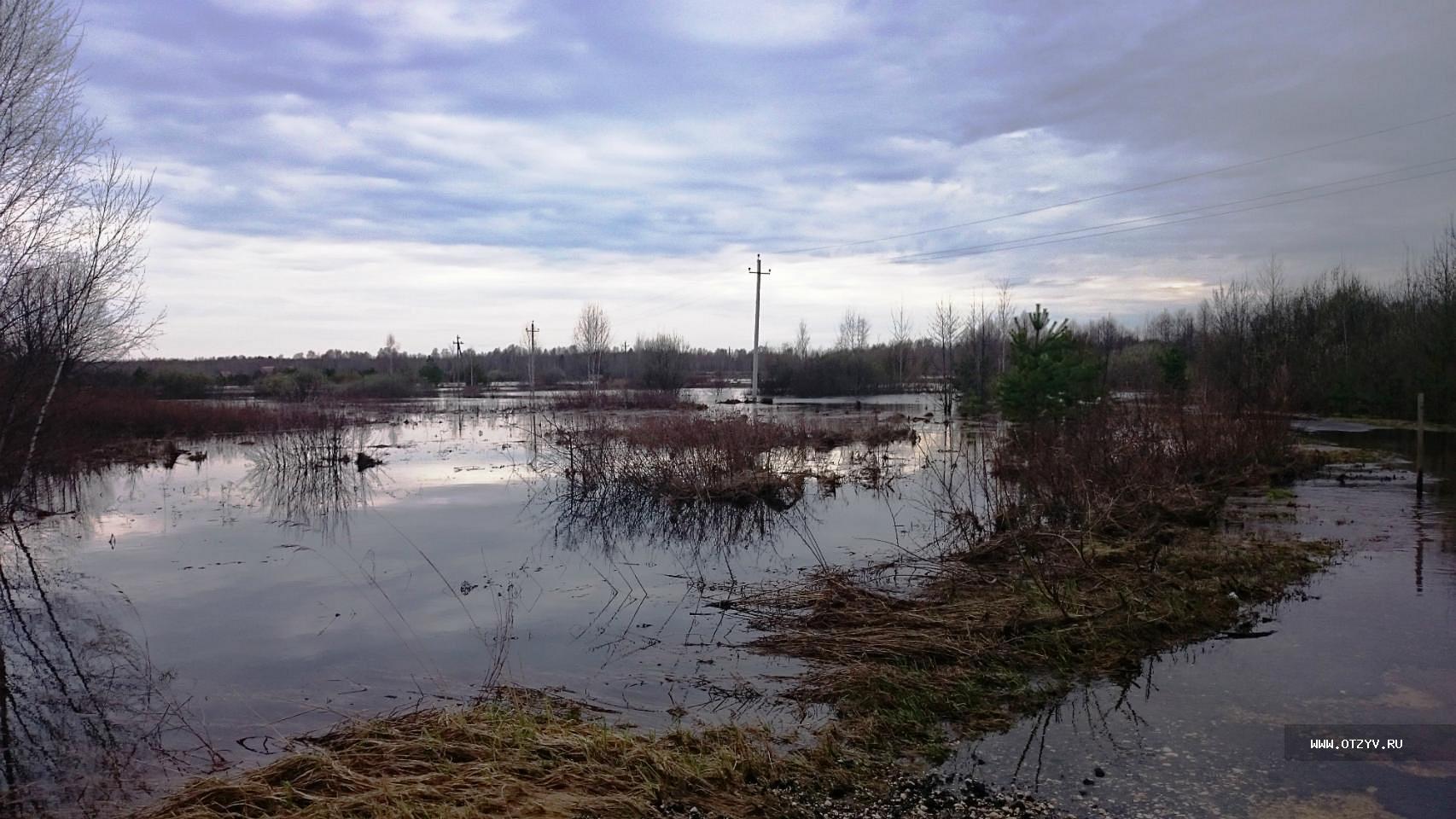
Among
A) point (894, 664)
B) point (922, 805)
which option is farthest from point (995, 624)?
point (922, 805)

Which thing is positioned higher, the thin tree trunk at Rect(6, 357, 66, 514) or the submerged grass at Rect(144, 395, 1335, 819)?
the thin tree trunk at Rect(6, 357, 66, 514)

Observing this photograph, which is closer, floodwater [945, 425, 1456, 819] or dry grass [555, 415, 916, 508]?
floodwater [945, 425, 1456, 819]

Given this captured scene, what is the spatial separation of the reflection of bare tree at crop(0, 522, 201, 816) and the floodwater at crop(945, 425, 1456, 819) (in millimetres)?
5219

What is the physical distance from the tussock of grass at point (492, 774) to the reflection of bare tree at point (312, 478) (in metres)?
9.53

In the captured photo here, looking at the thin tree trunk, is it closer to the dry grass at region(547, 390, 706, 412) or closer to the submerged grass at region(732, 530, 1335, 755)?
the submerged grass at region(732, 530, 1335, 755)

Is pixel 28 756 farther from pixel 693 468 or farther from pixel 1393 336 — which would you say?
pixel 1393 336

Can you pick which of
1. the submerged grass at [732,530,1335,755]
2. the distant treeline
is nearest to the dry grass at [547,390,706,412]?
the distant treeline

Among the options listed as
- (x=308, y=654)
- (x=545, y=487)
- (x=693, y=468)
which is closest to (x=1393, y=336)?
(x=693, y=468)

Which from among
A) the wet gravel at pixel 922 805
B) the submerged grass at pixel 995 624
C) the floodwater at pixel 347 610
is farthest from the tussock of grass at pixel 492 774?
the submerged grass at pixel 995 624

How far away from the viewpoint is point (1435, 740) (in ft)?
16.4

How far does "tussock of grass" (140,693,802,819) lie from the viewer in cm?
421

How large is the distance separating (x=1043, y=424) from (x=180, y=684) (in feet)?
54.1

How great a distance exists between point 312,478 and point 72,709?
13.9 meters

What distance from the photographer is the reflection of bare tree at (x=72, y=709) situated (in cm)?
493
